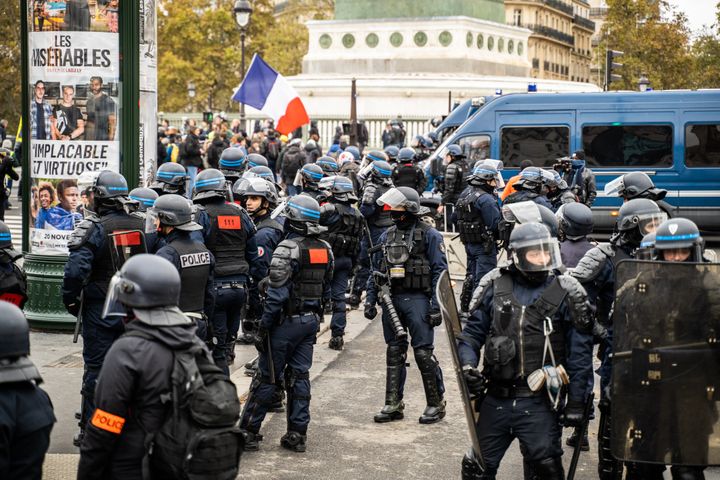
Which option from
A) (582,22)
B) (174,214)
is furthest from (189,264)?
(582,22)

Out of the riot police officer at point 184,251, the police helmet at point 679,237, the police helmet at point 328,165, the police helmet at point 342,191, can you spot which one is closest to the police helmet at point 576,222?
the police helmet at point 679,237

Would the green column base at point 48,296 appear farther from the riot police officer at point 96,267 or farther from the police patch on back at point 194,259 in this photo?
the police patch on back at point 194,259

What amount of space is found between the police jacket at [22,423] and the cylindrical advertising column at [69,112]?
6575 millimetres

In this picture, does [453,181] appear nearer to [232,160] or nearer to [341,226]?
[341,226]

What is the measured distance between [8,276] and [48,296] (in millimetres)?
3777

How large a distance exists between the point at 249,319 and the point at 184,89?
163 feet

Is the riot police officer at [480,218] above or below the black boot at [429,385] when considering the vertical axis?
above

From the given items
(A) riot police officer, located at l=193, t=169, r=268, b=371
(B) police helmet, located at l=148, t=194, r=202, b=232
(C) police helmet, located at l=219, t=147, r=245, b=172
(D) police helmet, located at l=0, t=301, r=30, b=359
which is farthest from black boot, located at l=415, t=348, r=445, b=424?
(D) police helmet, located at l=0, t=301, r=30, b=359

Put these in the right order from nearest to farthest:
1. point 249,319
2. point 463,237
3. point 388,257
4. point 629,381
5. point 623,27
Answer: point 629,381 → point 388,257 → point 249,319 → point 463,237 → point 623,27

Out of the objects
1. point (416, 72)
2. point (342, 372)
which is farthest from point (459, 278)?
point (416, 72)

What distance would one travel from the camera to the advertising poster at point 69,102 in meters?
10.5

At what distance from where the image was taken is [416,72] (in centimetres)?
3800

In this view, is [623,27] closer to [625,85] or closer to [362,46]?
[625,85]

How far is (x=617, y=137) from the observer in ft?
62.0
